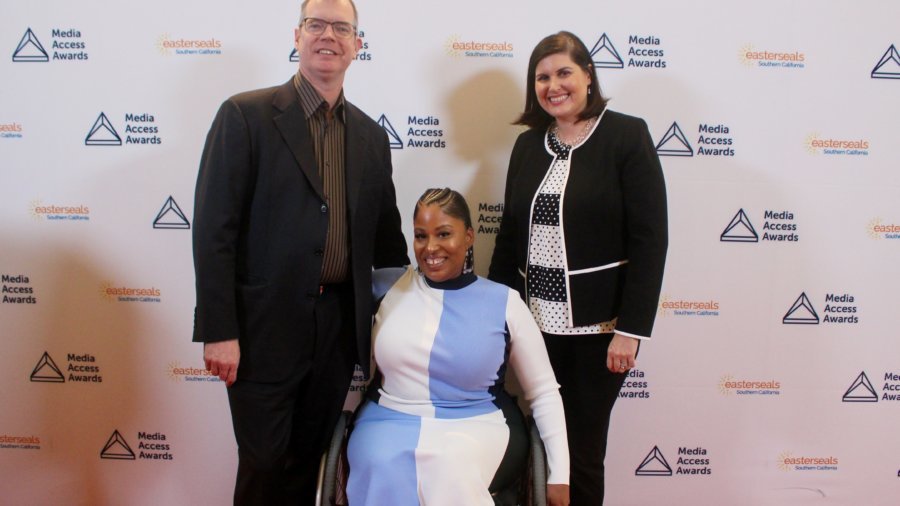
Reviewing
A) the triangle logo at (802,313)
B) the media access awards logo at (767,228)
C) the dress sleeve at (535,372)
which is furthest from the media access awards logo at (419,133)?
the triangle logo at (802,313)

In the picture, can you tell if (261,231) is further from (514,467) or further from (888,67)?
(888,67)

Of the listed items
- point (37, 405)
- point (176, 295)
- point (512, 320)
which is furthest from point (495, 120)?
point (37, 405)

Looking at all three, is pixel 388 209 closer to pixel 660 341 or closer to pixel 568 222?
pixel 568 222

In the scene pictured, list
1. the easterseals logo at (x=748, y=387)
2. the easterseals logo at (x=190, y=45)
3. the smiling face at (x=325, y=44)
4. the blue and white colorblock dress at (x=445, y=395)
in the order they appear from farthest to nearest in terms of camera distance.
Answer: the easterseals logo at (x=748, y=387)
the easterseals logo at (x=190, y=45)
the smiling face at (x=325, y=44)
the blue and white colorblock dress at (x=445, y=395)

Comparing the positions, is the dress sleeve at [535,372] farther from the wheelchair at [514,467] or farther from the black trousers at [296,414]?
the black trousers at [296,414]

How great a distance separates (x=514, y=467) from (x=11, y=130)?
7.66ft

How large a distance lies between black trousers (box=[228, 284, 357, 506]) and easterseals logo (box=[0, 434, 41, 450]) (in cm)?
130

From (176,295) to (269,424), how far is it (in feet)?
3.19

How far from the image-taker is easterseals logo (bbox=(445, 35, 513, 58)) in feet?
6.82

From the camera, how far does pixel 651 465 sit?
7.71ft

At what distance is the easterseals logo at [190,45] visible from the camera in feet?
6.79

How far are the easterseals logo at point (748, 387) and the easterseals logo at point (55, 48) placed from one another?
2.97m

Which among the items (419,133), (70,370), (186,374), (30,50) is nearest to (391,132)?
(419,133)

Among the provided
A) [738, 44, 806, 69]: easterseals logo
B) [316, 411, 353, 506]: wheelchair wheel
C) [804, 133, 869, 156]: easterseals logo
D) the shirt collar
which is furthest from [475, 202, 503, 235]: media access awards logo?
[804, 133, 869, 156]: easterseals logo
